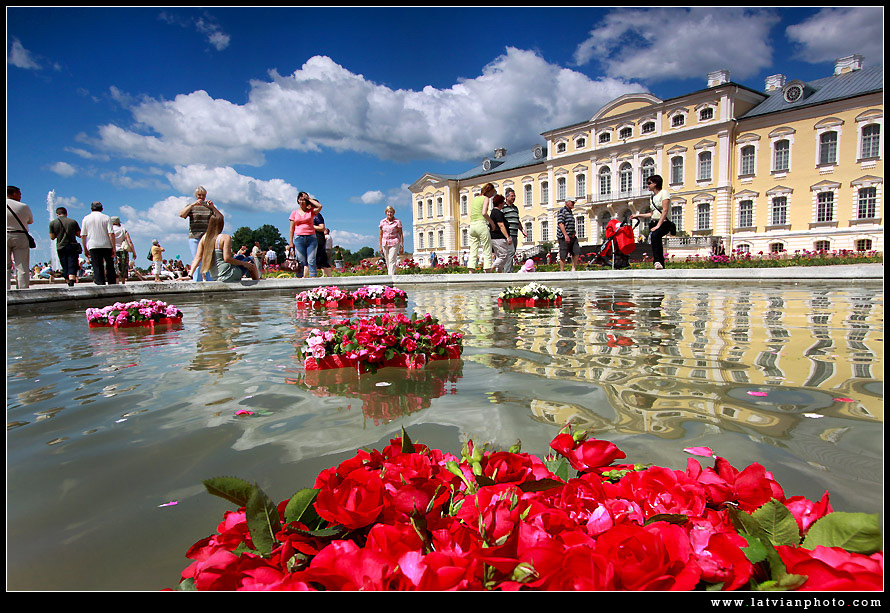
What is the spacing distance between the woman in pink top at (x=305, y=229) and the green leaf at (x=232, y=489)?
10.8 metres

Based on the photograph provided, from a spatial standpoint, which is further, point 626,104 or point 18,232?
point 626,104

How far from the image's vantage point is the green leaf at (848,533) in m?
0.74

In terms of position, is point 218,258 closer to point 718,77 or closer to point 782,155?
point 782,155

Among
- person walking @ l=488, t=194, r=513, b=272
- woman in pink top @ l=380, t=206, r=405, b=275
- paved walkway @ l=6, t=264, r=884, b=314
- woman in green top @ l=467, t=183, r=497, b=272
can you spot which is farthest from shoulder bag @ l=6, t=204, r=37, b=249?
person walking @ l=488, t=194, r=513, b=272

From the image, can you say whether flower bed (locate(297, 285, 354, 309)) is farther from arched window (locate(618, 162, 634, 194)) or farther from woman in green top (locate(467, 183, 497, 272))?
arched window (locate(618, 162, 634, 194))

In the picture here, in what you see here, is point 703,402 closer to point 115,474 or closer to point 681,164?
point 115,474

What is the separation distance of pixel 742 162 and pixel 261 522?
4798cm

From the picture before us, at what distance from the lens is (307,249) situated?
12.4 m

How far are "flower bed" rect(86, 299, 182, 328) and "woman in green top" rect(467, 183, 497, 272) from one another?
733 cm

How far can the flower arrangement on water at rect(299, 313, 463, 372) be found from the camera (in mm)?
3143

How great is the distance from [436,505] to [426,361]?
92.1 inches

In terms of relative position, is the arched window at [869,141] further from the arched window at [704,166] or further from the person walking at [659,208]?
the person walking at [659,208]

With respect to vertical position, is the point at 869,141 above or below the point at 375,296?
above

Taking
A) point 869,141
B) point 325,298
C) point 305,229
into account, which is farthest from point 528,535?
point 869,141
